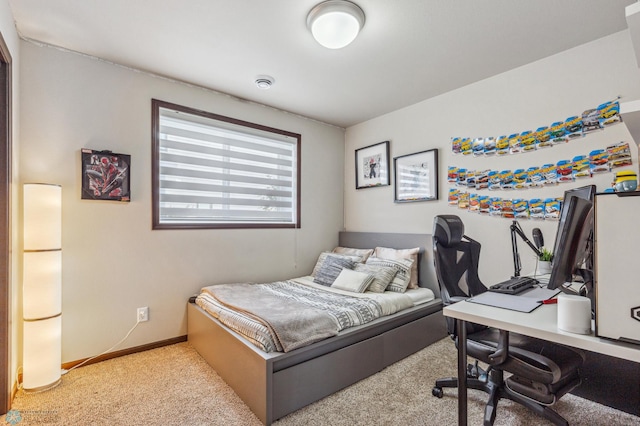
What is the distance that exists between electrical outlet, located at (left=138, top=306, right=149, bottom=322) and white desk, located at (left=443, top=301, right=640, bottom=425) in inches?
101

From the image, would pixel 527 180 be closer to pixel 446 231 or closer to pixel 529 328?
pixel 446 231

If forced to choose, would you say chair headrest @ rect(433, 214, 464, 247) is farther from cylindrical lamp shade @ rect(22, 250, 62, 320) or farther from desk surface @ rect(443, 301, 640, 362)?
cylindrical lamp shade @ rect(22, 250, 62, 320)

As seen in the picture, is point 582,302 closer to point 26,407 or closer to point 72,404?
point 72,404

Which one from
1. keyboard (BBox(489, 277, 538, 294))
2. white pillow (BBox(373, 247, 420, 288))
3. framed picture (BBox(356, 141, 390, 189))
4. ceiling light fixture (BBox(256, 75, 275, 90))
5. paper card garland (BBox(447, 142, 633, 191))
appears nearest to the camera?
keyboard (BBox(489, 277, 538, 294))

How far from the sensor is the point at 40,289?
203cm

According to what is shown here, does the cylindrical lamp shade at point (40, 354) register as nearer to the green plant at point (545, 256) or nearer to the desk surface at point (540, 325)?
the desk surface at point (540, 325)

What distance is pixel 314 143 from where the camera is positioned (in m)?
4.02

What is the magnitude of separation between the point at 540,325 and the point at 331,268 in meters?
2.32

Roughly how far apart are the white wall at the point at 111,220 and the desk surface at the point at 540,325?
8.09 feet

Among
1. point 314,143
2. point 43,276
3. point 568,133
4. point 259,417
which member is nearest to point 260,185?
point 314,143

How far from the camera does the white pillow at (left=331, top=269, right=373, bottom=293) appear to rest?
2.91 metres

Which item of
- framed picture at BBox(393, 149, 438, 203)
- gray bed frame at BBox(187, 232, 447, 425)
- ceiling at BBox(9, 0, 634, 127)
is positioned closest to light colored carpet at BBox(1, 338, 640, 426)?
gray bed frame at BBox(187, 232, 447, 425)

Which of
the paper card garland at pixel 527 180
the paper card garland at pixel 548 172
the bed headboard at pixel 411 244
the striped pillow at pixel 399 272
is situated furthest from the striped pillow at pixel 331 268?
the paper card garland at pixel 548 172

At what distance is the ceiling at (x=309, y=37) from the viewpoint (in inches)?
77.0
